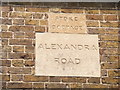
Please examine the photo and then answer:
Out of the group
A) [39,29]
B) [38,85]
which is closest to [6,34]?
[39,29]

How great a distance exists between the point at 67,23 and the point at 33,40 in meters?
0.40

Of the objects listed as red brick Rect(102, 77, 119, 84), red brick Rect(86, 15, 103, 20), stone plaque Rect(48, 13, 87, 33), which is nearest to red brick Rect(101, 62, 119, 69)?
red brick Rect(102, 77, 119, 84)

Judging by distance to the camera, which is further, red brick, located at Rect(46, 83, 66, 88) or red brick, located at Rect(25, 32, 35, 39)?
red brick, located at Rect(25, 32, 35, 39)

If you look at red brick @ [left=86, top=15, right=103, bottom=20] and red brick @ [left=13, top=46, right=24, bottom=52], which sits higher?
red brick @ [left=86, top=15, right=103, bottom=20]

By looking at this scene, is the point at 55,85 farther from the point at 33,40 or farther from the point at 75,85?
the point at 33,40

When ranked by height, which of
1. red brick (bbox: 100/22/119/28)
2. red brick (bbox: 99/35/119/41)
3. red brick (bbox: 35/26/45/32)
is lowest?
red brick (bbox: 99/35/119/41)

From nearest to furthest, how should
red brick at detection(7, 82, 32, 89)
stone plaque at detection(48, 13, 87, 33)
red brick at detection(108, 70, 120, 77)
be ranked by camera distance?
red brick at detection(7, 82, 32, 89)
red brick at detection(108, 70, 120, 77)
stone plaque at detection(48, 13, 87, 33)

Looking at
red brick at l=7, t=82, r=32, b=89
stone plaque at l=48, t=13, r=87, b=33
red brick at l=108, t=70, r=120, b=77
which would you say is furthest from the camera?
stone plaque at l=48, t=13, r=87, b=33

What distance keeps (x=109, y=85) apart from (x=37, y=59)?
76cm

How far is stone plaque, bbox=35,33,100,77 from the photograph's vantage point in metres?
3.01

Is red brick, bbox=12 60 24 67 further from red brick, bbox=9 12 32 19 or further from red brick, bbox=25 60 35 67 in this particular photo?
red brick, bbox=9 12 32 19

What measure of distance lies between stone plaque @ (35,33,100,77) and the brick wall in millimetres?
51

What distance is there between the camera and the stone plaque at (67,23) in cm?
315

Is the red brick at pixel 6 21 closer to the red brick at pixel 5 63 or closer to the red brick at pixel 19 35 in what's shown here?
the red brick at pixel 19 35
